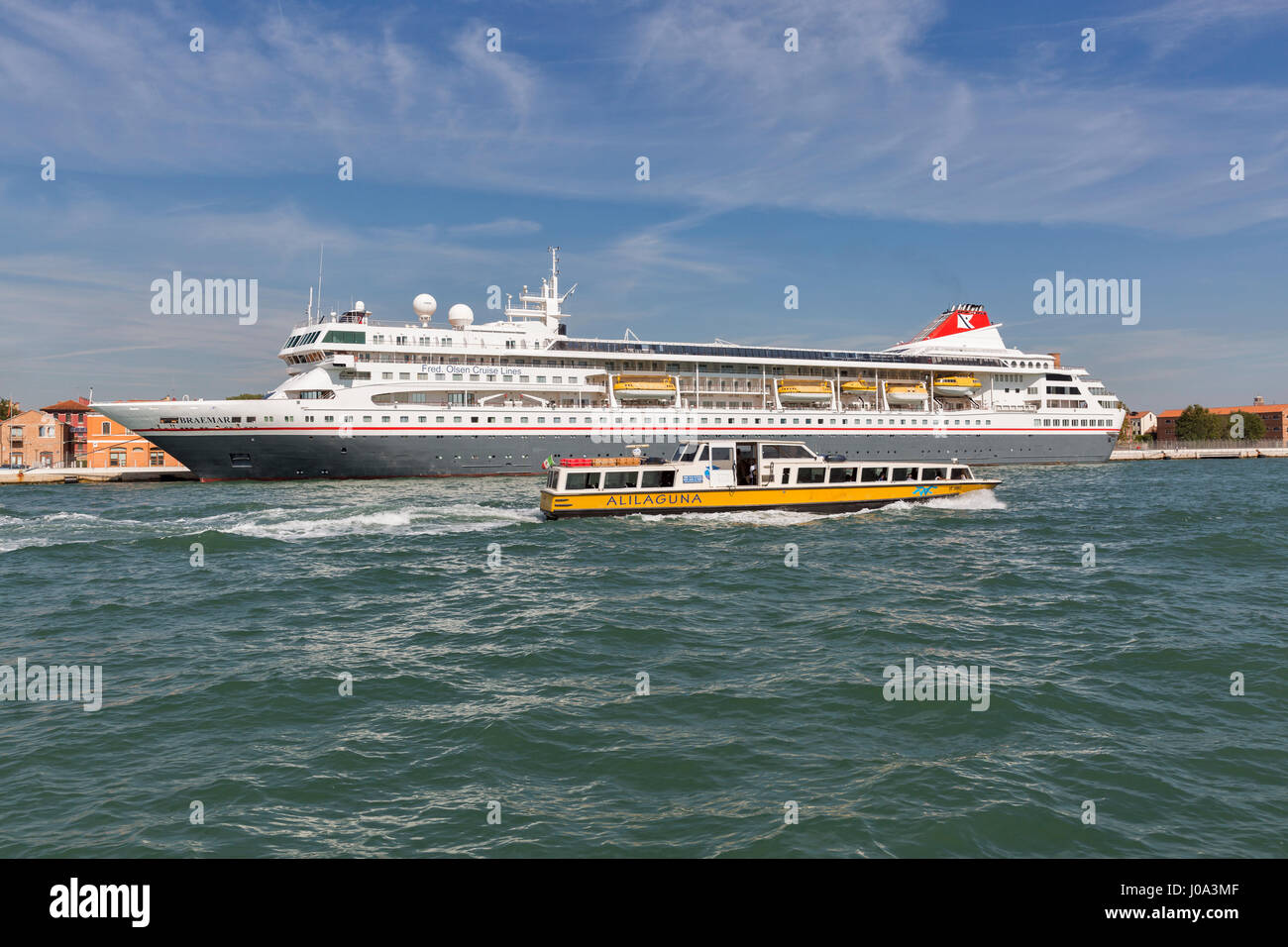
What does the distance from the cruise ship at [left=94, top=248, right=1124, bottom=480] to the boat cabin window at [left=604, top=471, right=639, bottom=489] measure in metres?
15.4

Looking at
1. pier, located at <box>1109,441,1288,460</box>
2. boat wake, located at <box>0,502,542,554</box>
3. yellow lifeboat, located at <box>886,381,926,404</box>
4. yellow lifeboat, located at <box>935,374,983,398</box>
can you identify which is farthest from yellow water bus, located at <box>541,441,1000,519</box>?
pier, located at <box>1109,441,1288,460</box>

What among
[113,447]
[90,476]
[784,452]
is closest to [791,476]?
[784,452]

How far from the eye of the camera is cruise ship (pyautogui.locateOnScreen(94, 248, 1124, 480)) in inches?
1887

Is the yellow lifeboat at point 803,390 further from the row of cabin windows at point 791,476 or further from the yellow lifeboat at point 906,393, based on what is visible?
the row of cabin windows at point 791,476

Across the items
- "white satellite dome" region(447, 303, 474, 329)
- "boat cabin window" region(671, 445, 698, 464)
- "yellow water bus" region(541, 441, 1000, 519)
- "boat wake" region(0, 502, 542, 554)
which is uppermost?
"white satellite dome" region(447, 303, 474, 329)

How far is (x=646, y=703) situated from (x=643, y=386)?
162 ft

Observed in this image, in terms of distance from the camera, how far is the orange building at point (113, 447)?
67188mm

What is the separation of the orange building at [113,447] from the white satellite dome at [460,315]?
3297 centimetres

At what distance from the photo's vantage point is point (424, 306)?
56.5 metres

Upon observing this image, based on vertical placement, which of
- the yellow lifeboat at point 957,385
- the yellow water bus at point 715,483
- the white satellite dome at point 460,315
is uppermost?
the white satellite dome at point 460,315

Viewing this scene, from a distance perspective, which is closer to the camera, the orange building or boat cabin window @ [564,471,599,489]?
boat cabin window @ [564,471,599,489]

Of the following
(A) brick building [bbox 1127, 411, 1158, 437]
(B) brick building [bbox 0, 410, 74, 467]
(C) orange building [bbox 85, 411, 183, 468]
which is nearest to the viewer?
(C) orange building [bbox 85, 411, 183, 468]

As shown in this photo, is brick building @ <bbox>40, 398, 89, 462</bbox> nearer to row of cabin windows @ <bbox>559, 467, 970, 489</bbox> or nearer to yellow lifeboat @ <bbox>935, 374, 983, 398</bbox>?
row of cabin windows @ <bbox>559, 467, 970, 489</bbox>

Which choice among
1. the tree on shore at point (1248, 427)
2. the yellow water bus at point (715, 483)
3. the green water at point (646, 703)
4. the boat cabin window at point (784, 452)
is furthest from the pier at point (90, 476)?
the tree on shore at point (1248, 427)
